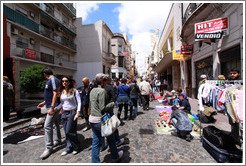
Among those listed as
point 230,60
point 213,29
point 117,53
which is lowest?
point 230,60

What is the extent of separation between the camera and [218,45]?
269 inches

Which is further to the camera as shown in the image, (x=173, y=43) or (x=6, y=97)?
(x=173, y=43)

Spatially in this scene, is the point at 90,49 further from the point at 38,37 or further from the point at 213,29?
the point at 213,29

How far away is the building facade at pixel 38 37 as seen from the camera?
11016mm

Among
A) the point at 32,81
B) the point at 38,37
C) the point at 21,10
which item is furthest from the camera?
the point at 38,37

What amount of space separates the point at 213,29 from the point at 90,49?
1887 cm

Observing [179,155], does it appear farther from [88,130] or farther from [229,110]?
[88,130]

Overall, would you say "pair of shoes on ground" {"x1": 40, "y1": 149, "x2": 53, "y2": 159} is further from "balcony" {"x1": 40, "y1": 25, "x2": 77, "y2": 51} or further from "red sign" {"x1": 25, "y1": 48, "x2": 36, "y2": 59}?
"balcony" {"x1": 40, "y1": 25, "x2": 77, "y2": 51}

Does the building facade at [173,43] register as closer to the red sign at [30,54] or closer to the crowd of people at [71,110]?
the crowd of people at [71,110]

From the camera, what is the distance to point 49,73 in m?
2.98

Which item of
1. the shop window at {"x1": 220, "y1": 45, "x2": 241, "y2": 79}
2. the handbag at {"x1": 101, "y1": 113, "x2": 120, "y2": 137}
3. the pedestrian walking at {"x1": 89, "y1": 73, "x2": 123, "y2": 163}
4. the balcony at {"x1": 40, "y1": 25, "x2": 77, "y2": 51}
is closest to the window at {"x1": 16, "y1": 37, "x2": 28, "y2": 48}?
the balcony at {"x1": 40, "y1": 25, "x2": 77, "y2": 51}

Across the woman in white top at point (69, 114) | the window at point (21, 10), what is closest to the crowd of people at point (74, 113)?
the woman in white top at point (69, 114)

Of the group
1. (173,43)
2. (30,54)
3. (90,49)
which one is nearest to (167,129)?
(173,43)

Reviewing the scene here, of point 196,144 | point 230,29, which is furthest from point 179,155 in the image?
point 230,29
